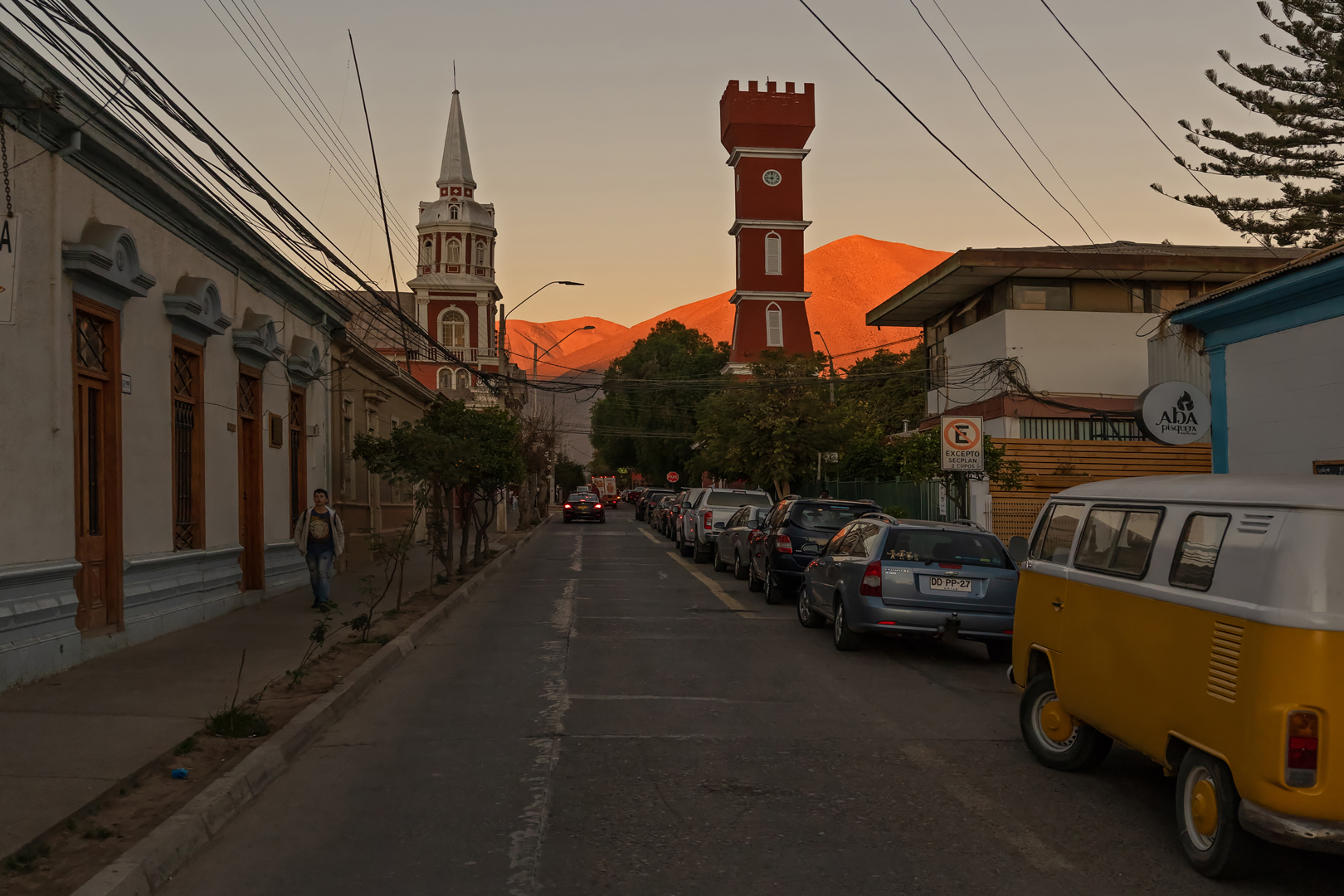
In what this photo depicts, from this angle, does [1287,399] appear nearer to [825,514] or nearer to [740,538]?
[825,514]

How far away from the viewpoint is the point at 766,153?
77188 mm

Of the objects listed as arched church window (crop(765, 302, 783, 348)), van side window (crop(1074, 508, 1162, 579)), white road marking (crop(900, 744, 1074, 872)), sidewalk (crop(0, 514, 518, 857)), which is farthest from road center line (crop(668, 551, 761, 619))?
arched church window (crop(765, 302, 783, 348))

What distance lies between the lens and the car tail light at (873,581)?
1236 centimetres

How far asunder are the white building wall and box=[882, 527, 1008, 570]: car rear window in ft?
10.9

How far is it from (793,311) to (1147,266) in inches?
1887

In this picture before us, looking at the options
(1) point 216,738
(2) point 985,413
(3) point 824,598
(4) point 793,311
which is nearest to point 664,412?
(4) point 793,311

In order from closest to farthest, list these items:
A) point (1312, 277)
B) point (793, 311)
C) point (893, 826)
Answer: point (893, 826)
point (1312, 277)
point (793, 311)

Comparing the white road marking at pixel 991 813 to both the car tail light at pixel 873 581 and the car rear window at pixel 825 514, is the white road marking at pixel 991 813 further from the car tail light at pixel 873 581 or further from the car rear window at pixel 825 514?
the car rear window at pixel 825 514

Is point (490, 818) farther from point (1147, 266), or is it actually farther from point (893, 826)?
point (1147, 266)

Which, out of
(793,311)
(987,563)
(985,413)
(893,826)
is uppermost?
(793,311)

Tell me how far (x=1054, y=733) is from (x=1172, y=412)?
8.14 m

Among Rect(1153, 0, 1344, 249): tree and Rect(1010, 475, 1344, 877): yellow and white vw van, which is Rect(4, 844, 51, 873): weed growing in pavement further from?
Rect(1153, 0, 1344, 249): tree

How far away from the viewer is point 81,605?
38.2 feet

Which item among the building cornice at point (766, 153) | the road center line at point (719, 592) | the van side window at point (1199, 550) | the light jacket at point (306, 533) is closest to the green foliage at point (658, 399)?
the building cornice at point (766, 153)
